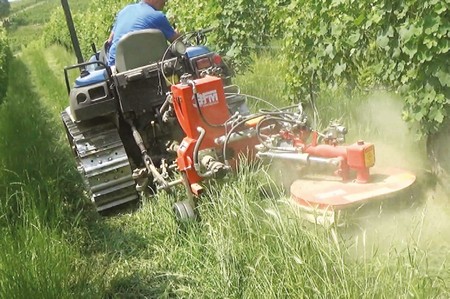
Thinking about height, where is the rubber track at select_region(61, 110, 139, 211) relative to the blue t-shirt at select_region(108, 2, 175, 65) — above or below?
below

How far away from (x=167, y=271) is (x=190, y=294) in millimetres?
468

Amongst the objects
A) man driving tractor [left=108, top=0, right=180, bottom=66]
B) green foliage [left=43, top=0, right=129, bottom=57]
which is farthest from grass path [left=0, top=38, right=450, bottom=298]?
green foliage [left=43, top=0, right=129, bottom=57]

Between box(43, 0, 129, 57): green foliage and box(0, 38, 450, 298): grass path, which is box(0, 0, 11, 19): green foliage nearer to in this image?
box(43, 0, 129, 57): green foliage

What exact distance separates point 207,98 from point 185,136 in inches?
41.2

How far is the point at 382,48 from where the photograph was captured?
3.67 metres

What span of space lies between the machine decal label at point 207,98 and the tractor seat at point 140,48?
3.85 ft

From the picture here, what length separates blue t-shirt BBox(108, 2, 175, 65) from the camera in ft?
16.3

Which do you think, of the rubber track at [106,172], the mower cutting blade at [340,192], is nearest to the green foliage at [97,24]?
the rubber track at [106,172]

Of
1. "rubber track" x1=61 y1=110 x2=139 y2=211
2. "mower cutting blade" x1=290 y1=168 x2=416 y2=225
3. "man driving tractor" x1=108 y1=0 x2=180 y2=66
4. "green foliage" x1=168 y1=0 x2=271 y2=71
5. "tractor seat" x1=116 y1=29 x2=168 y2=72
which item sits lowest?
"rubber track" x1=61 y1=110 x2=139 y2=211

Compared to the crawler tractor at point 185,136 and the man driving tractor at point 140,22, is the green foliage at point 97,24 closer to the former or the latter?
the man driving tractor at point 140,22

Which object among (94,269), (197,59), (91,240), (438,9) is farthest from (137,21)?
(438,9)

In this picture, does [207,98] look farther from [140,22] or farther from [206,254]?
[140,22]

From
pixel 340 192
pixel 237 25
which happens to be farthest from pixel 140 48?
pixel 237 25

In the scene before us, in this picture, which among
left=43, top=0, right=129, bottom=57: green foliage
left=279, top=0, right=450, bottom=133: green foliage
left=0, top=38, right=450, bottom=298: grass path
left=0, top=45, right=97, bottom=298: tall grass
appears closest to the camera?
left=0, top=38, right=450, bottom=298: grass path
